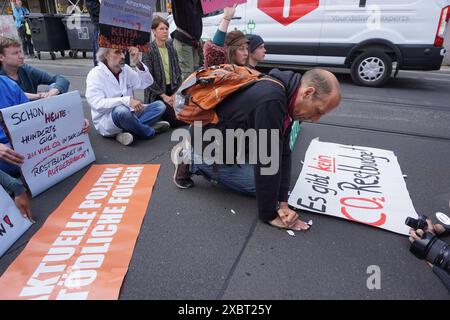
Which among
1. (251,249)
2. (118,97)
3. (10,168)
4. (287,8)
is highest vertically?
(287,8)

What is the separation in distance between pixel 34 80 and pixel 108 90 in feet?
2.18

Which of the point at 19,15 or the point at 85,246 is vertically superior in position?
the point at 19,15

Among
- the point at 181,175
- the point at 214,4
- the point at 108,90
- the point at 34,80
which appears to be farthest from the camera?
the point at 214,4

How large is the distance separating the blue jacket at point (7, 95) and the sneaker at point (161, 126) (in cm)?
163

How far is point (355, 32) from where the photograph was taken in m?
6.17

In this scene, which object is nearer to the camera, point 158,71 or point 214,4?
point 214,4

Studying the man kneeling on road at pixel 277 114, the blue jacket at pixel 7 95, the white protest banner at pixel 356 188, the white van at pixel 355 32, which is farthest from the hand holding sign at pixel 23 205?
the white van at pixel 355 32

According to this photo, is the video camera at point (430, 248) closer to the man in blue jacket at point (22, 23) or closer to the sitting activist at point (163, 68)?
the sitting activist at point (163, 68)

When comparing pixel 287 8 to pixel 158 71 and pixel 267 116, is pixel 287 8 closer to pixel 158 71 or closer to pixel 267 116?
pixel 158 71

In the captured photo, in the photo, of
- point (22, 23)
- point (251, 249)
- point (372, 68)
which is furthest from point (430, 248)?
point (22, 23)

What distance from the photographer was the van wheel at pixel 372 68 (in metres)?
6.09

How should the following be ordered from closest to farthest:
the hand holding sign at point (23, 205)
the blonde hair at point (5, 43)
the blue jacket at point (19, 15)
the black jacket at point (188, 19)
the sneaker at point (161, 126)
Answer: the hand holding sign at point (23, 205) → the blonde hair at point (5, 43) → the black jacket at point (188, 19) → the sneaker at point (161, 126) → the blue jacket at point (19, 15)
